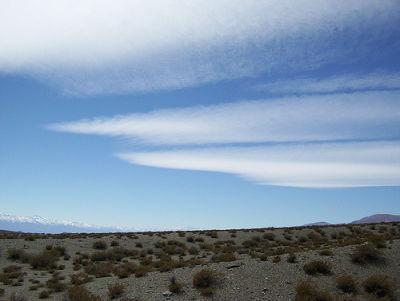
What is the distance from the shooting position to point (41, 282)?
27359mm

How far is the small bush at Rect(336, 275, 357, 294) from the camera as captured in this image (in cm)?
1989

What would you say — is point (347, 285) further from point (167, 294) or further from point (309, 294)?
point (167, 294)

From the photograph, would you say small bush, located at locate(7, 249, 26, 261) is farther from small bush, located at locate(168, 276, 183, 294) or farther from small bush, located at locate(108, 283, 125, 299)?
small bush, located at locate(168, 276, 183, 294)

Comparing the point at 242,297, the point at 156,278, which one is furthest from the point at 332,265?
the point at 156,278

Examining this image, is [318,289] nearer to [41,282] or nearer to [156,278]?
[156,278]

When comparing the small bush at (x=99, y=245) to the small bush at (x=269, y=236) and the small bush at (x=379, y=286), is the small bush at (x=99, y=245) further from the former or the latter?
the small bush at (x=379, y=286)

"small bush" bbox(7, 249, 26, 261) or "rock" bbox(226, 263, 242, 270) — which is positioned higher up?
"small bush" bbox(7, 249, 26, 261)

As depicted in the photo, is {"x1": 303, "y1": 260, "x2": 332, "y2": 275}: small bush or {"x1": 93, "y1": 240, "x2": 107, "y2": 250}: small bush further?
{"x1": 93, "y1": 240, "x2": 107, "y2": 250}: small bush

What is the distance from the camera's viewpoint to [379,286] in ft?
64.8

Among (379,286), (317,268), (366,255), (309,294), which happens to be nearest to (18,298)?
(309,294)

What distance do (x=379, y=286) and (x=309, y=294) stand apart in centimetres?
341

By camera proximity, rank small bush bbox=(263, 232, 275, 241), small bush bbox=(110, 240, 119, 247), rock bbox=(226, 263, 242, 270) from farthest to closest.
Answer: small bush bbox=(263, 232, 275, 241) < small bush bbox=(110, 240, 119, 247) < rock bbox=(226, 263, 242, 270)

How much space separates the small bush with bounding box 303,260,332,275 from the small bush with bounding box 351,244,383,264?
210 centimetres

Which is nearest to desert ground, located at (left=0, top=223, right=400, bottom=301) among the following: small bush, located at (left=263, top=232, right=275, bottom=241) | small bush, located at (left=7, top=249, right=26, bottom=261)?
small bush, located at (left=7, top=249, right=26, bottom=261)
